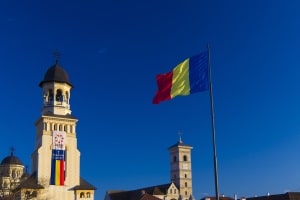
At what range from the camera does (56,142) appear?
205 ft

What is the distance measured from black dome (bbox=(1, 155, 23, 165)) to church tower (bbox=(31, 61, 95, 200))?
30092 mm

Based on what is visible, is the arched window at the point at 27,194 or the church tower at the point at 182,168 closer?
the arched window at the point at 27,194

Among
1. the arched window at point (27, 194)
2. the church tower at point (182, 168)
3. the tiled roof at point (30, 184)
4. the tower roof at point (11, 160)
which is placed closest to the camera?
the arched window at point (27, 194)

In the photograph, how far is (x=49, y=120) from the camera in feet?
207

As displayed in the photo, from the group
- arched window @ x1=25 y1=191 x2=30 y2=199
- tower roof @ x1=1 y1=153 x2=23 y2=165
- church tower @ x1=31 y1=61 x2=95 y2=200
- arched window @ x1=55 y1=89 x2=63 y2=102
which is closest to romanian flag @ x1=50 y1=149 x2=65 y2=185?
church tower @ x1=31 y1=61 x2=95 y2=200

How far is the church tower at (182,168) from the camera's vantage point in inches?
4934

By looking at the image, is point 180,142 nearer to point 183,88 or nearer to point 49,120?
point 49,120

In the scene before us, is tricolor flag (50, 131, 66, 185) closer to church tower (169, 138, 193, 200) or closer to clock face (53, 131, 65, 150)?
clock face (53, 131, 65, 150)

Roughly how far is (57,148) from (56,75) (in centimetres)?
1045

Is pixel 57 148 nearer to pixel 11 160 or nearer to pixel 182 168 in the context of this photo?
pixel 11 160

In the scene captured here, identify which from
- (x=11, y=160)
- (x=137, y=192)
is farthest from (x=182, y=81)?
(x=137, y=192)

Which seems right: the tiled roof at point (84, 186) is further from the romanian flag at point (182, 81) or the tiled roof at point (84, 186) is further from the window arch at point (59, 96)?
the romanian flag at point (182, 81)

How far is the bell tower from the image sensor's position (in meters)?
60.9

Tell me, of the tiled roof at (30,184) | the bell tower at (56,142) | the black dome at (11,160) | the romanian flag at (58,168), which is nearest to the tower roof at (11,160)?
the black dome at (11,160)
